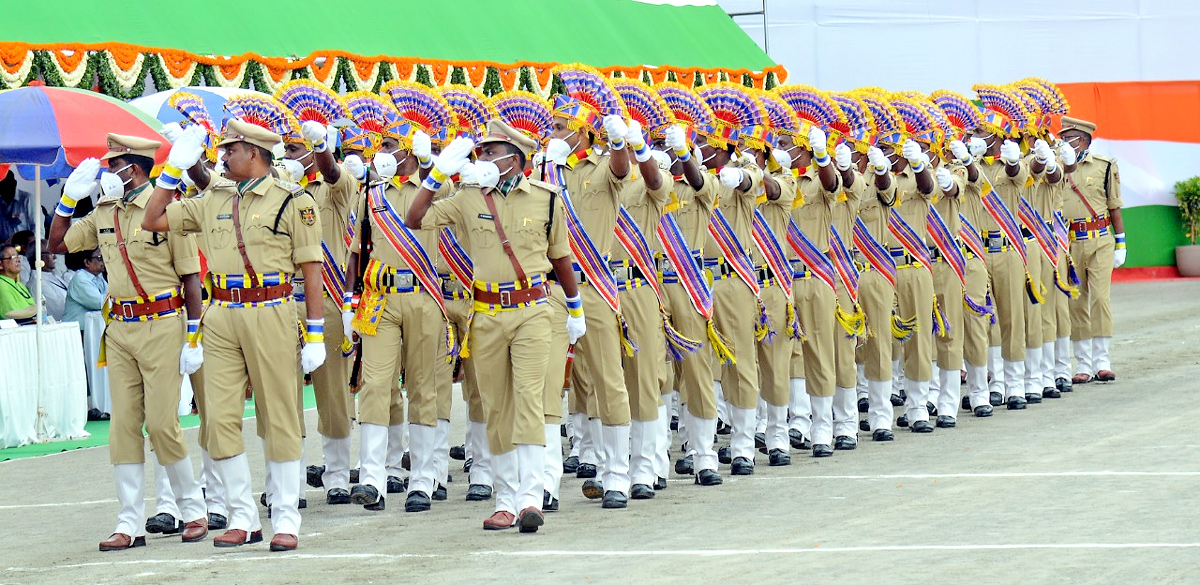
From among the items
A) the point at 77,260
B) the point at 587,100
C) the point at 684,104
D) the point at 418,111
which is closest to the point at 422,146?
the point at 418,111

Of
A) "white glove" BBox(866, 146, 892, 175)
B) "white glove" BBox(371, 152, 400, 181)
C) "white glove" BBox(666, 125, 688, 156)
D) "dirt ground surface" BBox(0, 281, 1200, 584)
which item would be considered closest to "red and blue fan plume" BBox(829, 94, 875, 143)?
"white glove" BBox(866, 146, 892, 175)

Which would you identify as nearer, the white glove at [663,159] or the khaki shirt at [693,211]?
the white glove at [663,159]

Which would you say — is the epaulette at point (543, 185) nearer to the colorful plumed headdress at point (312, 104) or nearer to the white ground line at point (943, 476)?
the colorful plumed headdress at point (312, 104)

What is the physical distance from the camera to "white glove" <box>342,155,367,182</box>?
1072cm

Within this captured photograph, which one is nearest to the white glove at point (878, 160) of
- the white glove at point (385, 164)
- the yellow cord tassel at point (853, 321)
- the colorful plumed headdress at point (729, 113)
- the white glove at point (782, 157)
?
the white glove at point (782, 157)

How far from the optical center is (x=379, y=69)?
730 inches

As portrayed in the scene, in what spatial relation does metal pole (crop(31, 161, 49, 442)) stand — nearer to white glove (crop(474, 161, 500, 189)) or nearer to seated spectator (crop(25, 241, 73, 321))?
seated spectator (crop(25, 241, 73, 321))

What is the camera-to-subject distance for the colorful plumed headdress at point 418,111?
10312mm

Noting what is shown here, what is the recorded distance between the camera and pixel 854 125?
12.4 metres

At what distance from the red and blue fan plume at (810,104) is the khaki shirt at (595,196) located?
225cm

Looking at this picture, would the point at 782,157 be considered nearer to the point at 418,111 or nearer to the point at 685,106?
the point at 685,106

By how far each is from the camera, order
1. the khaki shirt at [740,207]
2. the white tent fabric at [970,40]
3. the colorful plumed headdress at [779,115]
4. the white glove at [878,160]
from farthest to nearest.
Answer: the white tent fabric at [970,40], the white glove at [878,160], the colorful plumed headdress at [779,115], the khaki shirt at [740,207]

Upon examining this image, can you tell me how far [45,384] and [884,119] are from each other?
6822mm

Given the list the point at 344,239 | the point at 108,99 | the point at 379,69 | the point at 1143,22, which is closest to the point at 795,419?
the point at 344,239
